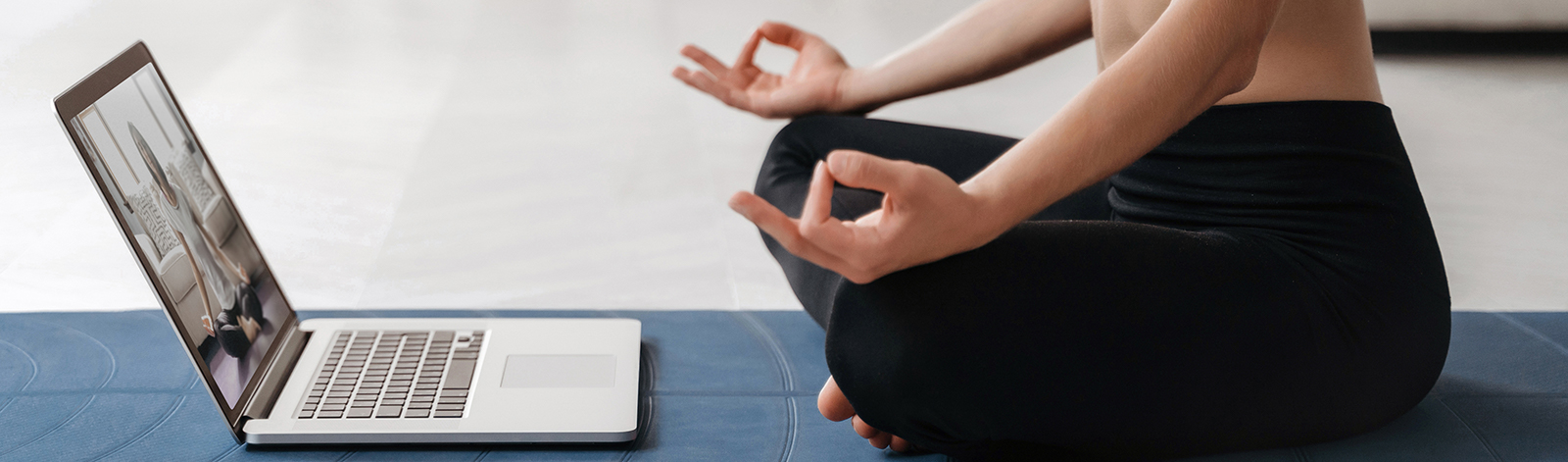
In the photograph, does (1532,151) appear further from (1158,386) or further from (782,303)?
(1158,386)

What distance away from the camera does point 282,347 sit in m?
1.04

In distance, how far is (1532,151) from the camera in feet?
8.37

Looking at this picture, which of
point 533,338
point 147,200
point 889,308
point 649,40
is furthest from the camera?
point 649,40

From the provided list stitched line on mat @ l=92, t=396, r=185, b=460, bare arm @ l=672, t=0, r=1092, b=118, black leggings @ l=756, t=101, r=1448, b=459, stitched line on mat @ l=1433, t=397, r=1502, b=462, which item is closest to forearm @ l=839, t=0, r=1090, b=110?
bare arm @ l=672, t=0, r=1092, b=118

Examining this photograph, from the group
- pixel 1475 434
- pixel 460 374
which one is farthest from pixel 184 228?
pixel 1475 434

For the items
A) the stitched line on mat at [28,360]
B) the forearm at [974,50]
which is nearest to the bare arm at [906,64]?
the forearm at [974,50]

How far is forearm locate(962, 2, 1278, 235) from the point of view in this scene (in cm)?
66

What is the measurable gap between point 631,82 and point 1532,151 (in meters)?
2.40

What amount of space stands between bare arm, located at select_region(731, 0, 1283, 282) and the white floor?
3.11 ft

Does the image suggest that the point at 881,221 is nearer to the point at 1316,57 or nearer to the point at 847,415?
the point at 847,415

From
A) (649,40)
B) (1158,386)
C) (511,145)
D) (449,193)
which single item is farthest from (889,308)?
(649,40)

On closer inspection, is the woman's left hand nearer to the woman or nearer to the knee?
the woman

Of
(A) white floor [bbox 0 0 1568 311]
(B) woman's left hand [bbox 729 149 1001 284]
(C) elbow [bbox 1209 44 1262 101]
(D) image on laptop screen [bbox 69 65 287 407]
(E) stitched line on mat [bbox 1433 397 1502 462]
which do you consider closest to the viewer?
(B) woman's left hand [bbox 729 149 1001 284]

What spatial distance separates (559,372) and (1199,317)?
61 cm
